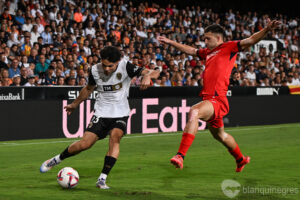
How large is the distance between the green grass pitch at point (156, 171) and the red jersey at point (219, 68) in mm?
1400

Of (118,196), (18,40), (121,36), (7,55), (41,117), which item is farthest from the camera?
(121,36)

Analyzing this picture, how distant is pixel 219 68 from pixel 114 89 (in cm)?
158

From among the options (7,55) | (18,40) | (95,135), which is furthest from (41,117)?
(95,135)

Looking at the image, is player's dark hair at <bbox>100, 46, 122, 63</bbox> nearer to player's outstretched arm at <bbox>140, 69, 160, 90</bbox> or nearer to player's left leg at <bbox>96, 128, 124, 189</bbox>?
player's outstretched arm at <bbox>140, 69, 160, 90</bbox>

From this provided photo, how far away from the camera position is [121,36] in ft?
67.7

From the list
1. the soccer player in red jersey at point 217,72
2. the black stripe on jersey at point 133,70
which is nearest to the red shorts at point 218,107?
the soccer player in red jersey at point 217,72

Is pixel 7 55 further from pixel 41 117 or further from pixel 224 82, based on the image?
pixel 224 82

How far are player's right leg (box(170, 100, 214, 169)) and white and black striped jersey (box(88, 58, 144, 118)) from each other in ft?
3.38

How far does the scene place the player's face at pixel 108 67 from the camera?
23.3ft

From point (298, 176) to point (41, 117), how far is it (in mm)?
7562

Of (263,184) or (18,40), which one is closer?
(263,184)

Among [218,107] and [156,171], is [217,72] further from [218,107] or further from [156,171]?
[156,171]

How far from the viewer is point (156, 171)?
8.96m

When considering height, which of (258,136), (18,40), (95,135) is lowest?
(258,136)
